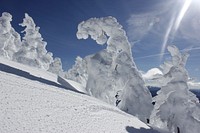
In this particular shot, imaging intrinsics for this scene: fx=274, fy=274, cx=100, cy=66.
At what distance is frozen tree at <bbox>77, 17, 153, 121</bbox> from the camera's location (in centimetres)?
3238

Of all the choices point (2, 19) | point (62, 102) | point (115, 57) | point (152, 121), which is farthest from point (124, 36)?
point (2, 19)

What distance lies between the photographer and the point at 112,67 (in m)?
36.9

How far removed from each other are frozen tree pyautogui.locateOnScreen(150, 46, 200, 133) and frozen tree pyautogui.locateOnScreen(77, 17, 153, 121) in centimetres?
288

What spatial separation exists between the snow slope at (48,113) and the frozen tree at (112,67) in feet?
39.4

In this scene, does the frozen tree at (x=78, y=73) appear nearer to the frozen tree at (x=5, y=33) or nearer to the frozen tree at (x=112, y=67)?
the frozen tree at (x=5, y=33)

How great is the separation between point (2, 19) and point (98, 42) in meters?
31.3

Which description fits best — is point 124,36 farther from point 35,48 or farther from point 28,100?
point 35,48

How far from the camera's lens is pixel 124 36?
36.2m

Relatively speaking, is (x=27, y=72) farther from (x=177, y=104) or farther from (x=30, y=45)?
(x=30, y=45)

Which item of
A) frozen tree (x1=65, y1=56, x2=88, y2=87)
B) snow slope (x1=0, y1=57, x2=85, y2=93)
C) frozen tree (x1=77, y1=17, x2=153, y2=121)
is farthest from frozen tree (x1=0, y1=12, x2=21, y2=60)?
snow slope (x1=0, y1=57, x2=85, y2=93)

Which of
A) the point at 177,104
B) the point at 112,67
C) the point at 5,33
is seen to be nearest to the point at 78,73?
the point at 5,33

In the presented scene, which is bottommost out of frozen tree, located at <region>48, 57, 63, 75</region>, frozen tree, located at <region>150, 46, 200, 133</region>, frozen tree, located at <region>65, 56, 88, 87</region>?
frozen tree, located at <region>150, 46, 200, 133</region>

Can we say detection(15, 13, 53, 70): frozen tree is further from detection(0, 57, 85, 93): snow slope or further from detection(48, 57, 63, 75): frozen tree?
detection(0, 57, 85, 93): snow slope

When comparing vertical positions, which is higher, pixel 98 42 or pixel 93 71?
pixel 98 42
